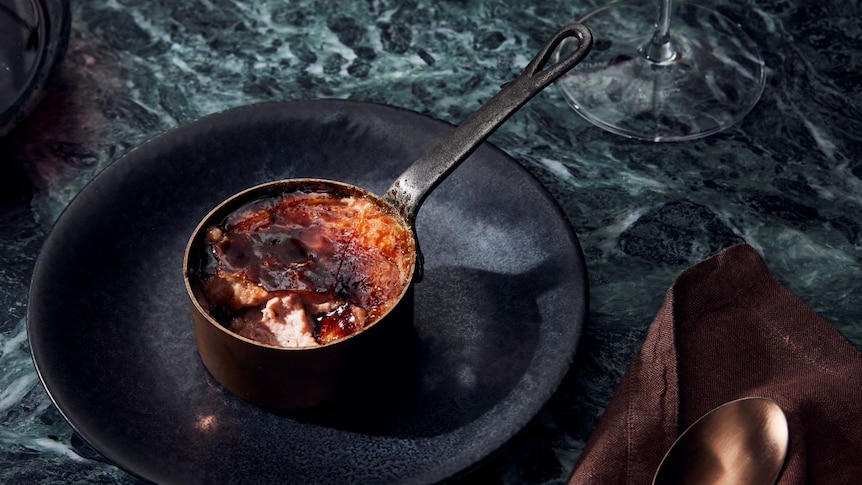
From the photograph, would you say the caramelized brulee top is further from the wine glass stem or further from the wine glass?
the wine glass stem

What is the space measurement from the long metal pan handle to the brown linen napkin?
0.99 ft

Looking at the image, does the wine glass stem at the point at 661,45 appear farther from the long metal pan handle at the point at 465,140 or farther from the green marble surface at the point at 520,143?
the long metal pan handle at the point at 465,140

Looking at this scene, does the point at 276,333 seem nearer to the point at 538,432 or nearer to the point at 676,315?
the point at 538,432

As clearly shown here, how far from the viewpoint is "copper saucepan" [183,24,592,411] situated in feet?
4.16

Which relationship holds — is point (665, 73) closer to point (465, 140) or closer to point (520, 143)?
point (520, 143)

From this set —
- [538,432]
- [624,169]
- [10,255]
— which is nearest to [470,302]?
[538,432]

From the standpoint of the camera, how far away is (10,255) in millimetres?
1606

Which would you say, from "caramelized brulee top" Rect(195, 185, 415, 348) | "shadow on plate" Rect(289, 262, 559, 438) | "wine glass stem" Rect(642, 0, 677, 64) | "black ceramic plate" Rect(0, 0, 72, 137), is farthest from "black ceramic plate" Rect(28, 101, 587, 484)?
"wine glass stem" Rect(642, 0, 677, 64)

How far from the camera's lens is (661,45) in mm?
1922

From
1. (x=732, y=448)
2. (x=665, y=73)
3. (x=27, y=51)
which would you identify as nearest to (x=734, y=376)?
(x=732, y=448)

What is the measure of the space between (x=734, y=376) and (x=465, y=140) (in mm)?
443

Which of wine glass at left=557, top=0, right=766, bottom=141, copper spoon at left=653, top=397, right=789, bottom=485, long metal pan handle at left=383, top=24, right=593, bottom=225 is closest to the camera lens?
copper spoon at left=653, top=397, right=789, bottom=485

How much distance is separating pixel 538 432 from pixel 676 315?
227 mm

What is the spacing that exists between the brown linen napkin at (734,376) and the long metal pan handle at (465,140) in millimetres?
301
